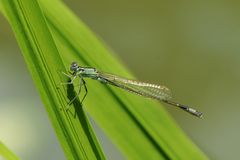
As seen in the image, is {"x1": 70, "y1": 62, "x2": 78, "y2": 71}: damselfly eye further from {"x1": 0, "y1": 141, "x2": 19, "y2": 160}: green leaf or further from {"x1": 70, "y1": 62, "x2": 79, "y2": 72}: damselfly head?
{"x1": 0, "y1": 141, "x2": 19, "y2": 160}: green leaf

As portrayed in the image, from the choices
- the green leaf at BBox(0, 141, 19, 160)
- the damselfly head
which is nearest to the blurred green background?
the damselfly head

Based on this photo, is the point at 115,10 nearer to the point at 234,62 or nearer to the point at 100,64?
the point at 234,62

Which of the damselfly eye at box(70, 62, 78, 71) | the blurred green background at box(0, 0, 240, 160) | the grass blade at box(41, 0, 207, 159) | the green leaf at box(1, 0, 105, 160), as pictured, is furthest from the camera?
the blurred green background at box(0, 0, 240, 160)

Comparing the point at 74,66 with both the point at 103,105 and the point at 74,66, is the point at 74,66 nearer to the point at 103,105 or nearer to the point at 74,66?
the point at 74,66

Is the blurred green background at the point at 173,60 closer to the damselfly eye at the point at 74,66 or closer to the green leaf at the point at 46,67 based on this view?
the damselfly eye at the point at 74,66

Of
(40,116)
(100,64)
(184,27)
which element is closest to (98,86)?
(100,64)

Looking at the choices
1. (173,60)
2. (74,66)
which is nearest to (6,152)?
(74,66)
